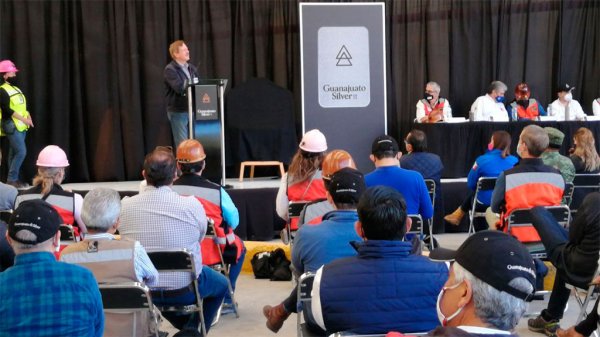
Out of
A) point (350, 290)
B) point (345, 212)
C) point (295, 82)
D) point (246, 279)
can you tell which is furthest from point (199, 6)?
point (350, 290)

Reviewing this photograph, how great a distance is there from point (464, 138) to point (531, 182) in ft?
14.7

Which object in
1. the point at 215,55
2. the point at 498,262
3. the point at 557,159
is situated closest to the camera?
the point at 498,262

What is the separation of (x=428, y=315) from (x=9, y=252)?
2171mm

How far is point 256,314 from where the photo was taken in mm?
5133

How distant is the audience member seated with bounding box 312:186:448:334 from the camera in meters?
2.52

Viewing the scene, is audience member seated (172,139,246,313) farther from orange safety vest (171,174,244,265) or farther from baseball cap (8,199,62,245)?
baseball cap (8,199,62,245)

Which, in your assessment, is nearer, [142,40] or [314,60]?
[314,60]

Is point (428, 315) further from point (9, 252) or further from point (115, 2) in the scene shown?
point (115, 2)

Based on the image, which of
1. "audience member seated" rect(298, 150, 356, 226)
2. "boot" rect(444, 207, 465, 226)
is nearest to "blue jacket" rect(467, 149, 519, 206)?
"boot" rect(444, 207, 465, 226)

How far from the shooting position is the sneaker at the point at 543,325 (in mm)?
4496

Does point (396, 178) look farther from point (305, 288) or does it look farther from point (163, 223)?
point (305, 288)

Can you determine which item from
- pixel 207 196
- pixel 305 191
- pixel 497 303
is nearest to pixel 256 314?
pixel 305 191

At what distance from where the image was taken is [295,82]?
410 inches

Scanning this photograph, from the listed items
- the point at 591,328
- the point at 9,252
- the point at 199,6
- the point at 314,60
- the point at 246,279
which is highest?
the point at 199,6
